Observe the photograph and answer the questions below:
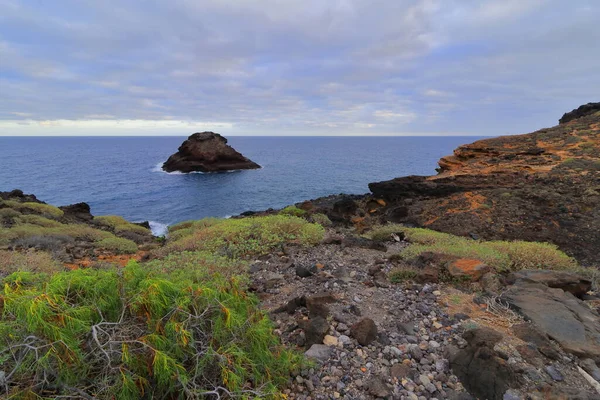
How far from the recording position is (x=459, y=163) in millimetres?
23844

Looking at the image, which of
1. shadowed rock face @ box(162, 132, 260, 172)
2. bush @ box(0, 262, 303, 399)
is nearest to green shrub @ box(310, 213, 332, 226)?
bush @ box(0, 262, 303, 399)

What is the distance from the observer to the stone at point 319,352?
3.96 meters

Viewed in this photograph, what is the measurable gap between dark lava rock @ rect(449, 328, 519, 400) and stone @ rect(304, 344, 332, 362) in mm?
1479

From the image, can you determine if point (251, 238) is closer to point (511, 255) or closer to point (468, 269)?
point (468, 269)

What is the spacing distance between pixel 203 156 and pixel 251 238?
60.9 m

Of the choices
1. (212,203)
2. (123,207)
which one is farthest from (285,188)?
(123,207)

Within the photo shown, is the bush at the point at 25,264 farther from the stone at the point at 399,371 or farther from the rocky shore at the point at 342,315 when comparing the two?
the stone at the point at 399,371

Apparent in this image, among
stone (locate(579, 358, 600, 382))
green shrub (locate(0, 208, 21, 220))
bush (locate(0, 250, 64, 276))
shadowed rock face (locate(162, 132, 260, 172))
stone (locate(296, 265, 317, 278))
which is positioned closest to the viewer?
stone (locate(579, 358, 600, 382))

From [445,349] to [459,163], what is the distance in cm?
2273

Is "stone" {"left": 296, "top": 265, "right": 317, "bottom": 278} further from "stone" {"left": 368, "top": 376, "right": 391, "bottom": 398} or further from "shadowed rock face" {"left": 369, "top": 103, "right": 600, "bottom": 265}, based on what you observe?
"shadowed rock face" {"left": 369, "top": 103, "right": 600, "bottom": 265}

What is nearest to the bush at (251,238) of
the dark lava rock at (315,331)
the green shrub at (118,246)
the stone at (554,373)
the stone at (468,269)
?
the green shrub at (118,246)

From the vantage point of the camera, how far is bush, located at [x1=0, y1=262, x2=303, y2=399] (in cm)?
250

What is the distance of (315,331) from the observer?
4359 mm

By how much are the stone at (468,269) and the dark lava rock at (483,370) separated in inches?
102
